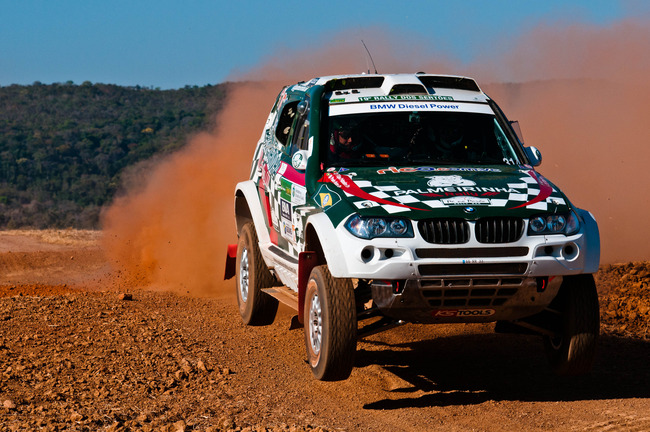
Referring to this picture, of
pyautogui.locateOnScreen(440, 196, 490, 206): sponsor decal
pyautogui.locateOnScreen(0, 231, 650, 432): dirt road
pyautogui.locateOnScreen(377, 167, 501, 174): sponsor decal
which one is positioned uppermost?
pyautogui.locateOnScreen(377, 167, 501, 174): sponsor decal

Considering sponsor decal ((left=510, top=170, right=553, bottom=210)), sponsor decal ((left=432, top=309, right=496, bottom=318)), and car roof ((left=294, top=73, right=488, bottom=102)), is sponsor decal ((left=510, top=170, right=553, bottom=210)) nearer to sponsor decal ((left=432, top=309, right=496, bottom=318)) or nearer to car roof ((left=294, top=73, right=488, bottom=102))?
sponsor decal ((left=432, top=309, right=496, bottom=318))

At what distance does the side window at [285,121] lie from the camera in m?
8.90

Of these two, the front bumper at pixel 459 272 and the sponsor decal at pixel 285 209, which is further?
the sponsor decal at pixel 285 209

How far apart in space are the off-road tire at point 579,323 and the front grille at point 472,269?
0.62 metres

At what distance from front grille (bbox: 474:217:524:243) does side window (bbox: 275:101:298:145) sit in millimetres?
2861

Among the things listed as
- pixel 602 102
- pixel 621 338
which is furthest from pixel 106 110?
pixel 621 338

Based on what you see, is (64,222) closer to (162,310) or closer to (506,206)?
(162,310)

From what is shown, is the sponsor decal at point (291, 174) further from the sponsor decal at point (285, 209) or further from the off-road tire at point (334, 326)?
the off-road tire at point (334, 326)

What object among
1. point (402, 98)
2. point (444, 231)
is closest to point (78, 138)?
point (402, 98)

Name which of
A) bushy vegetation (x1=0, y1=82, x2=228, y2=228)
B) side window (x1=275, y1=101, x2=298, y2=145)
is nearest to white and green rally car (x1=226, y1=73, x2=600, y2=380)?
side window (x1=275, y1=101, x2=298, y2=145)

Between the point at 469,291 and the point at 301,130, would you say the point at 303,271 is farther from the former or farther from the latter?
the point at 301,130

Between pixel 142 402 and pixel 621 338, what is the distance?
4983 millimetres

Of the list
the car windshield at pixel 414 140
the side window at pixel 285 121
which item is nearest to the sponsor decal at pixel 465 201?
the car windshield at pixel 414 140

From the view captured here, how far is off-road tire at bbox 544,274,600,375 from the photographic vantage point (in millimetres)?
6820
